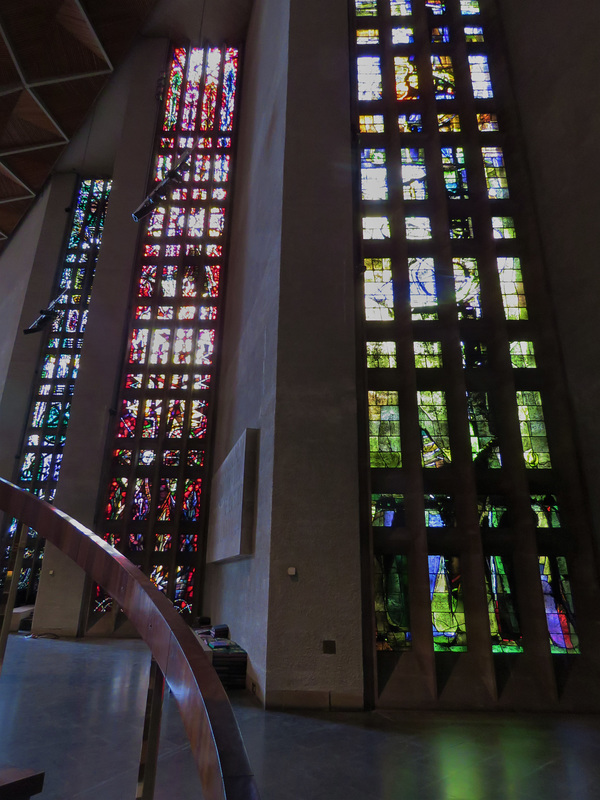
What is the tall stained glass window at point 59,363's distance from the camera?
1322cm

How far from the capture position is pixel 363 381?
6699 millimetres

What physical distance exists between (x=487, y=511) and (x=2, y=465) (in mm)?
12480

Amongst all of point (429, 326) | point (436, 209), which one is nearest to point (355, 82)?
point (436, 209)

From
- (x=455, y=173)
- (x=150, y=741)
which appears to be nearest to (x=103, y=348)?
(x=455, y=173)

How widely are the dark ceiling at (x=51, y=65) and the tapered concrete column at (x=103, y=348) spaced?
1.33 metres

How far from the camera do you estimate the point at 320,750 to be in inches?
156

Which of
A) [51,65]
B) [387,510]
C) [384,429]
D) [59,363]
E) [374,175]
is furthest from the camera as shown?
[59,363]

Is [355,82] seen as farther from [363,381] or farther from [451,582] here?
[451,582]

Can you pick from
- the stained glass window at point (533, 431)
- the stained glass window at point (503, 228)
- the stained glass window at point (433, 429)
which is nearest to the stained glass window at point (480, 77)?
the stained glass window at point (503, 228)

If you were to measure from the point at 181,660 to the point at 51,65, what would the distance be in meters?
16.7

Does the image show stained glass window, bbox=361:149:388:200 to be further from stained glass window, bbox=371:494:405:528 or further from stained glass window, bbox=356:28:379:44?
stained glass window, bbox=371:494:405:528

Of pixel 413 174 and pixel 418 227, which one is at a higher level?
pixel 413 174

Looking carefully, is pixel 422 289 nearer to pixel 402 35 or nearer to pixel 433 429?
→ pixel 433 429

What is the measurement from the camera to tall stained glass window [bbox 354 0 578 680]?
6395 mm
